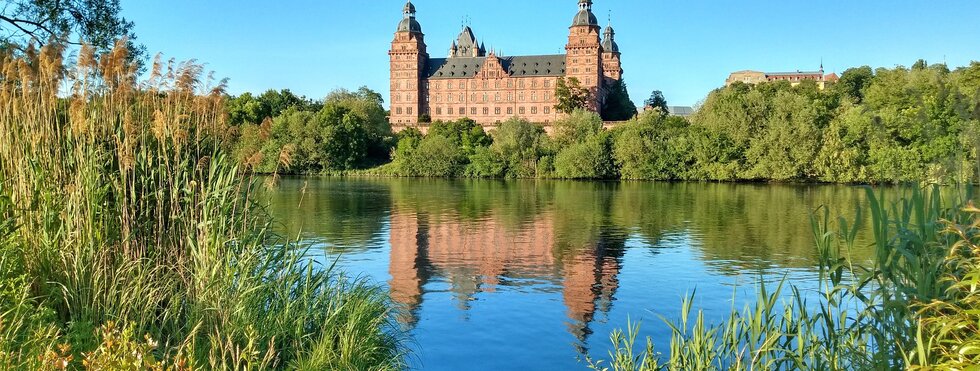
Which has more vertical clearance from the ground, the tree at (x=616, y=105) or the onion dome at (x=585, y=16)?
the onion dome at (x=585, y=16)

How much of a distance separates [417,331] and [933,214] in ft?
22.7

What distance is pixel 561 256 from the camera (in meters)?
17.7

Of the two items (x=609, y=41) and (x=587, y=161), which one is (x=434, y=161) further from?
(x=609, y=41)

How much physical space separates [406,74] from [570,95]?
83.0 feet

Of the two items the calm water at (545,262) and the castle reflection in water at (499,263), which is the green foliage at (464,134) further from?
the castle reflection in water at (499,263)

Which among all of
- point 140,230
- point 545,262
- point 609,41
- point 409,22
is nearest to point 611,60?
point 609,41

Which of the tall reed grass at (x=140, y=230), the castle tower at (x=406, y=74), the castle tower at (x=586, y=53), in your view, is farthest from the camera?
the castle tower at (x=406, y=74)

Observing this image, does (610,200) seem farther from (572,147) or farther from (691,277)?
(572,147)

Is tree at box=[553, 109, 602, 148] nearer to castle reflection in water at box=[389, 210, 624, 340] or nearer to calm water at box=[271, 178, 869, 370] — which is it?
calm water at box=[271, 178, 869, 370]

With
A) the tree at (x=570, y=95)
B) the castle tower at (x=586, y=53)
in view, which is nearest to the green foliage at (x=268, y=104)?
the tree at (x=570, y=95)

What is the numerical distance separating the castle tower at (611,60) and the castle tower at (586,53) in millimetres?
9221

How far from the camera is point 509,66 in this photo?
104000 millimetres

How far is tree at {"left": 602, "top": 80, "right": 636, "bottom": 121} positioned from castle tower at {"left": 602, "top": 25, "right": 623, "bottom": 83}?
94.8 inches

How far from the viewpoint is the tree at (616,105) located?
10225 cm
